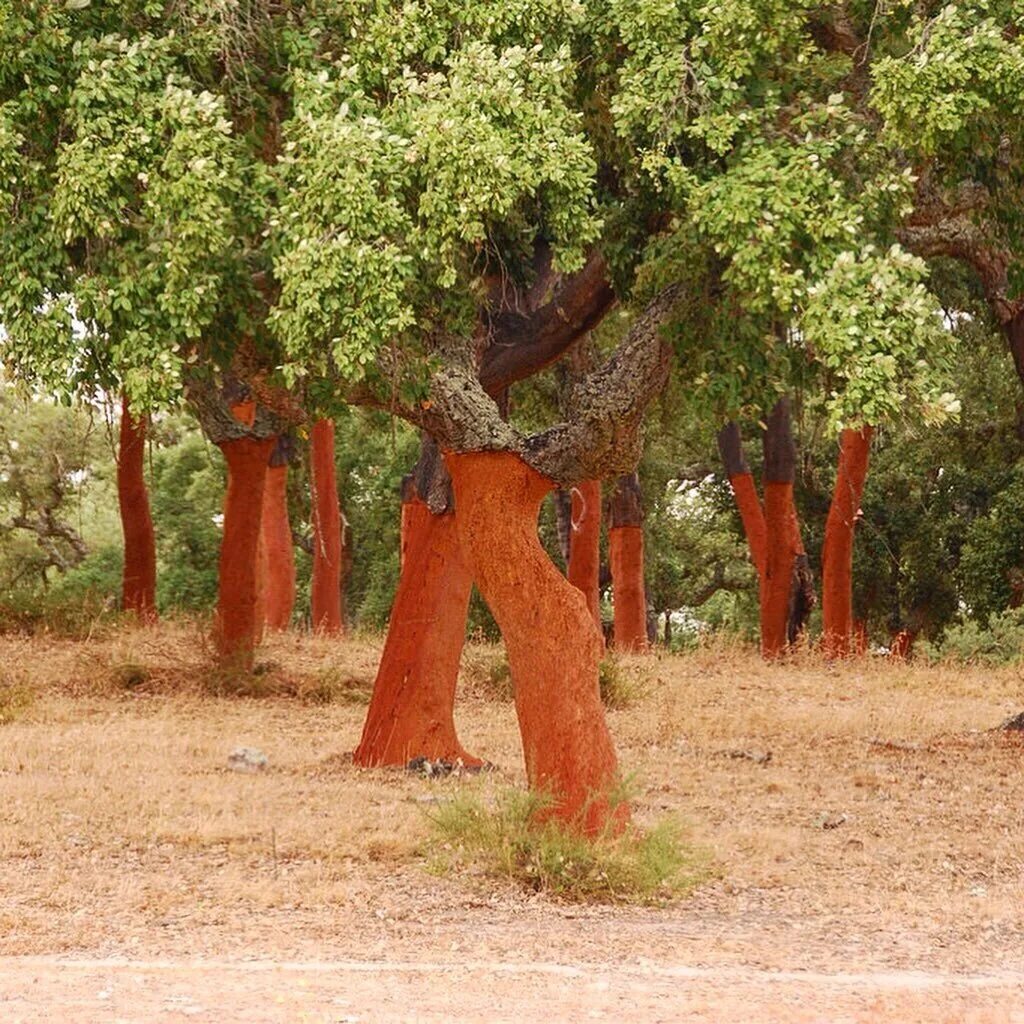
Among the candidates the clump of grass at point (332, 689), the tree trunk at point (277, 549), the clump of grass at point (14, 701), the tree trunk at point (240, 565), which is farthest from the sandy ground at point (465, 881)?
the tree trunk at point (277, 549)

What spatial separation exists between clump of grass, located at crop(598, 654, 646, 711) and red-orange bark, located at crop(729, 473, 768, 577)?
251 inches

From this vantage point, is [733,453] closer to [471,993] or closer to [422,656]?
[422,656]

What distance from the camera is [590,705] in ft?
33.3

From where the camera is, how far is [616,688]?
682 inches

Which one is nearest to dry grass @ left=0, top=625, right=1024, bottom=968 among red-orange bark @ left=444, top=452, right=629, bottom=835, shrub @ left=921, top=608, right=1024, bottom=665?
red-orange bark @ left=444, top=452, right=629, bottom=835

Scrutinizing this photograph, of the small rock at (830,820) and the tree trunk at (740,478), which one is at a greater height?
the tree trunk at (740,478)

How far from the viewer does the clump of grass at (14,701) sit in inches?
596

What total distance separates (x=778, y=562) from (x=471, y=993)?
53.3 ft

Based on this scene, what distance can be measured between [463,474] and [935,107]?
11.9 feet

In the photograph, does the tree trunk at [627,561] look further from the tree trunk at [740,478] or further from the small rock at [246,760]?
the small rock at [246,760]

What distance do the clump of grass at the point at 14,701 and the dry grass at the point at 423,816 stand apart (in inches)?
5.4

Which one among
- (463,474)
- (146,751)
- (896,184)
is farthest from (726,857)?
(146,751)

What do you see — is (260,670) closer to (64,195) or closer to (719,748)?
(719,748)

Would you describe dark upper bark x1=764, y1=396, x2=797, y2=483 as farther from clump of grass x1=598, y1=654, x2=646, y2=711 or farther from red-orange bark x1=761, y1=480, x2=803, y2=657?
clump of grass x1=598, y1=654, x2=646, y2=711
